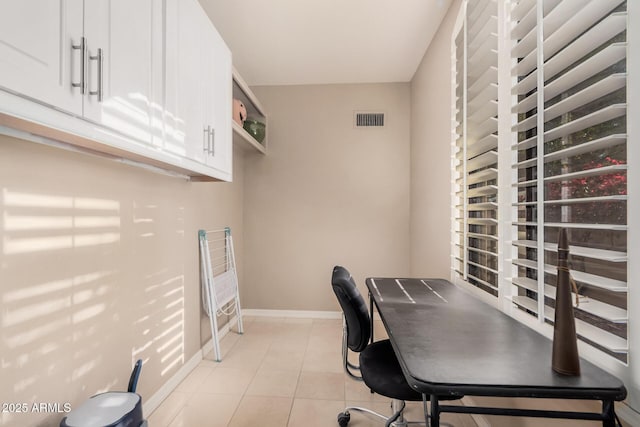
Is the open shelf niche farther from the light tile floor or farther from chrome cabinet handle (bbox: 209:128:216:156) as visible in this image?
the light tile floor

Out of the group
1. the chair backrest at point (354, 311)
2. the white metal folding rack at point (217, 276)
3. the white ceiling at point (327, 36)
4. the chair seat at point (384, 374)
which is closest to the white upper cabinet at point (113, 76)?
the white ceiling at point (327, 36)

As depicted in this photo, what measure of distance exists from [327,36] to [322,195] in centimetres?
167

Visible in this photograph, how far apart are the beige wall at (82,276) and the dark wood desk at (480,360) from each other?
53.8 inches

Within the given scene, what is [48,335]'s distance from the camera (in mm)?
1250

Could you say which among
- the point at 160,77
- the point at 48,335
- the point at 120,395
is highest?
the point at 160,77

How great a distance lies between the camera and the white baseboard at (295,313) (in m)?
3.71

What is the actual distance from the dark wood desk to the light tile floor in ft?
2.83

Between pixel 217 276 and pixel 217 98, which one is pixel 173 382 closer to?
pixel 217 276

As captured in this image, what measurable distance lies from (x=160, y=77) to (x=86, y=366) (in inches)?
54.8

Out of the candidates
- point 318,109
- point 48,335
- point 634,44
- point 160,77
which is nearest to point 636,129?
point 634,44

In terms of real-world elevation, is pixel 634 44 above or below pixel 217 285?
above

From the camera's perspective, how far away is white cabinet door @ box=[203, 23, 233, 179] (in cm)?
207

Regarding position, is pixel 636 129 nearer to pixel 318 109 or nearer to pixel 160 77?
pixel 160 77

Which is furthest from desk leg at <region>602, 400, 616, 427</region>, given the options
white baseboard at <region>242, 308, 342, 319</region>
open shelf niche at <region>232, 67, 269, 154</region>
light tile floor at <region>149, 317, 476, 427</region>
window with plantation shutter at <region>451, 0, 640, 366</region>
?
white baseboard at <region>242, 308, 342, 319</region>
